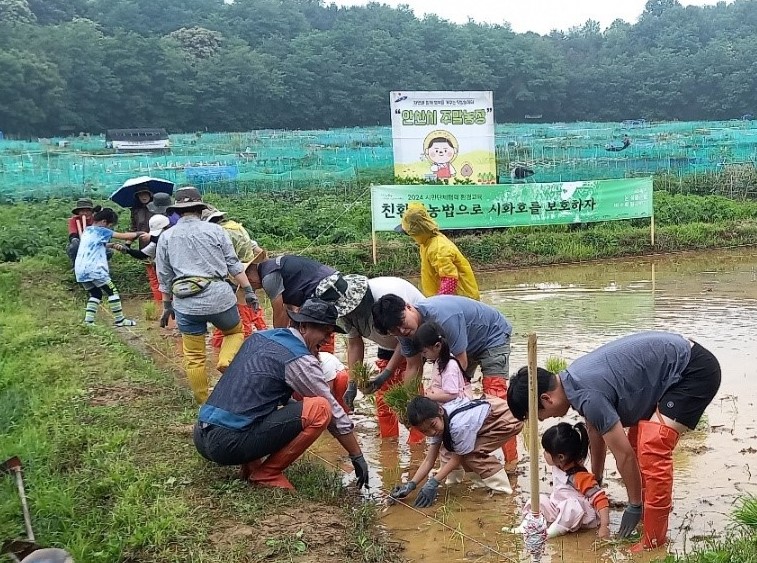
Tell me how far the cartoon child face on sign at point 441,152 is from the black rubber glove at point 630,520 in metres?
12.3

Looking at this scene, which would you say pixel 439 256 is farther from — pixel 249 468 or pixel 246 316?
pixel 246 316

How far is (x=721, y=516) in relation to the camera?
4.18 m

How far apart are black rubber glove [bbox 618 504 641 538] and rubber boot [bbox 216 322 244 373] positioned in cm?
315

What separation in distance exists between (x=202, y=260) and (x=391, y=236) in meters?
9.77

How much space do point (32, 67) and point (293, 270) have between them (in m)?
28.5

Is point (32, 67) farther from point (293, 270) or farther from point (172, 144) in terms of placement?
point (293, 270)

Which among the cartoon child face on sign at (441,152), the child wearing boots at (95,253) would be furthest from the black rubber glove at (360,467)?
the cartoon child face on sign at (441,152)

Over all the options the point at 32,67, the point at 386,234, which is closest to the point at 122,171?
the point at 386,234

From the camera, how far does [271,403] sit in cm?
429

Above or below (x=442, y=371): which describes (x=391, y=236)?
below

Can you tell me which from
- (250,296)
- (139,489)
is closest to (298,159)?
(250,296)

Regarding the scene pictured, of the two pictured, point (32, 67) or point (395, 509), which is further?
point (32, 67)

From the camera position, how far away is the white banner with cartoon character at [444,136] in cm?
1562

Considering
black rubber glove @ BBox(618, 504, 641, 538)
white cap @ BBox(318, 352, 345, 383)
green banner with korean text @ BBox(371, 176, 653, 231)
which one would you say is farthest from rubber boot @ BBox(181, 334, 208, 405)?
green banner with korean text @ BBox(371, 176, 653, 231)
